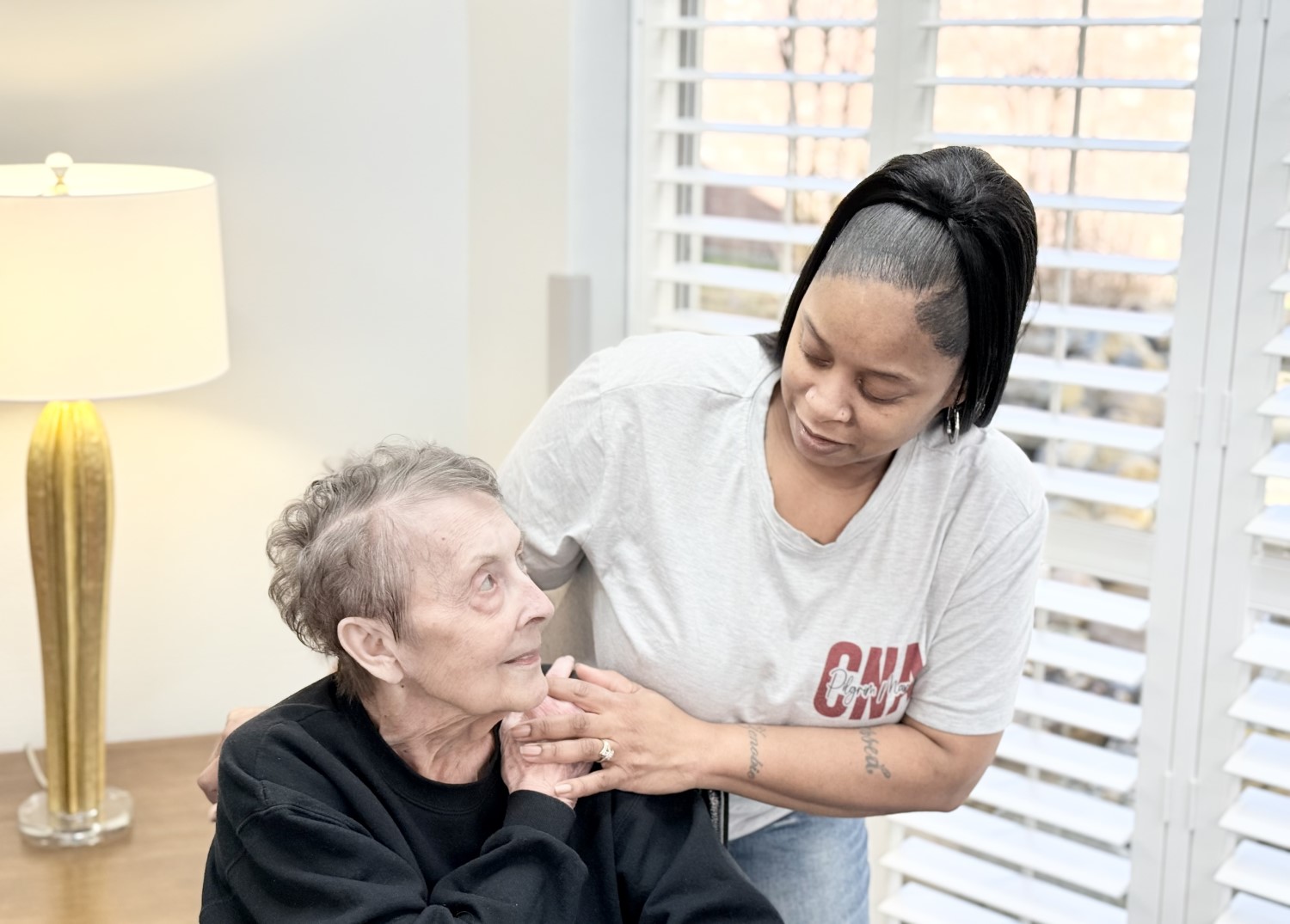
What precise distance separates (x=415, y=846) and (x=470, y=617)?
0.23 meters

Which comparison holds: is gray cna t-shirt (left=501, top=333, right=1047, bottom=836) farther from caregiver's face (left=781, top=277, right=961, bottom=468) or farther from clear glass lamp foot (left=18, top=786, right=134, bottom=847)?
clear glass lamp foot (left=18, top=786, right=134, bottom=847)

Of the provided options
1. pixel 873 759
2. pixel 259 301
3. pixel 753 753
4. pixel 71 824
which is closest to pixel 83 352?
pixel 259 301

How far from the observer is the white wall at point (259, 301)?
7.54 ft

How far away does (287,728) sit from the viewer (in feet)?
4.38

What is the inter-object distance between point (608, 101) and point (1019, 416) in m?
0.93

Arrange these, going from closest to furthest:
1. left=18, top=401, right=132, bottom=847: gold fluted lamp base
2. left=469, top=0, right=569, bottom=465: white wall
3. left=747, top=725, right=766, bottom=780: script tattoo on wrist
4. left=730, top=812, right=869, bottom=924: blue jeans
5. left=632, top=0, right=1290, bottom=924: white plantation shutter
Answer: left=747, top=725, right=766, bottom=780: script tattoo on wrist < left=730, top=812, right=869, bottom=924: blue jeans < left=632, top=0, right=1290, bottom=924: white plantation shutter < left=18, top=401, right=132, bottom=847: gold fluted lamp base < left=469, top=0, right=569, bottom=465: white wall

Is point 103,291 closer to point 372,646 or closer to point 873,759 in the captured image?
point 372,646

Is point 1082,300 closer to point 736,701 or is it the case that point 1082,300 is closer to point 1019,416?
point 1019,416

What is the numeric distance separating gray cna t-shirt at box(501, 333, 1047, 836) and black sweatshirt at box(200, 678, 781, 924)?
180mm

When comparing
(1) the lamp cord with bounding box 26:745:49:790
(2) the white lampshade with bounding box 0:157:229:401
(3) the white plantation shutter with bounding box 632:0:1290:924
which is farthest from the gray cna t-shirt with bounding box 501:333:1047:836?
(1) the lamp cord with bounding box 26:745:49:790

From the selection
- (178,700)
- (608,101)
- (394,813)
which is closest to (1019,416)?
(608,101)

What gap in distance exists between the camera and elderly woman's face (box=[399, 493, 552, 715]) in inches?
52.6

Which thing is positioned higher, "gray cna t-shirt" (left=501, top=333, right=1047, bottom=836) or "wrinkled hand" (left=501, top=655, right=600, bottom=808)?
"gray cna t-shirt" (left=501, top=333, right=1047, bottom=836)

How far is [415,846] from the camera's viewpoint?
1.37m
